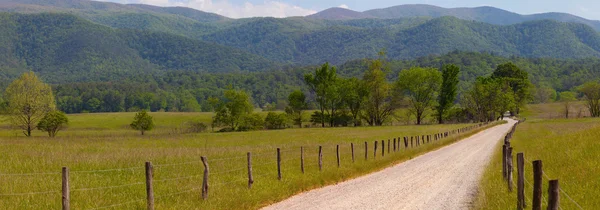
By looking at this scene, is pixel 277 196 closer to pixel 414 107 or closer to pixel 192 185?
pixel 192 185

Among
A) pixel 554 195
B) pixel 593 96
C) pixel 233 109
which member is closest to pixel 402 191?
pixel 554 195

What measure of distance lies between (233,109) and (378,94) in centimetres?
3313

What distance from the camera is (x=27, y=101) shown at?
78312mm

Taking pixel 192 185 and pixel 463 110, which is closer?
pixel 192 185

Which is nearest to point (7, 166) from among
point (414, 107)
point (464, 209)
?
point (464, 209)

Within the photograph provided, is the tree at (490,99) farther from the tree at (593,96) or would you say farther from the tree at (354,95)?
the tree at (354,95)

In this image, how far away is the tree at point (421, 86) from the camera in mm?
117938

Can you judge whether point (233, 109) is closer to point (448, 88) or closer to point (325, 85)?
point (325, 85)

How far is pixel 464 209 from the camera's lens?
15375 mm

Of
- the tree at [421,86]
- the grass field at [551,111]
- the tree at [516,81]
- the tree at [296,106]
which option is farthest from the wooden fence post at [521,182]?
the grass field at [551,111]

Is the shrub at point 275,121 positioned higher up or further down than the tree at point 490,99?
further down

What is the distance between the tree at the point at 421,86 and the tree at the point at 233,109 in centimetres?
3703

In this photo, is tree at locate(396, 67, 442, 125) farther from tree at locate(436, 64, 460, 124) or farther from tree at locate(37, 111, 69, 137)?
tree at locate(37, 111, 69, 137)

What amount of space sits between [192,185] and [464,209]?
31.0ft
